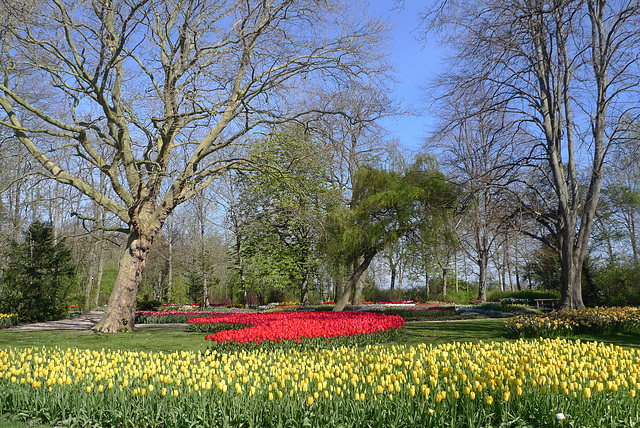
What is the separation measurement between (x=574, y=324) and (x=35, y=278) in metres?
19.8

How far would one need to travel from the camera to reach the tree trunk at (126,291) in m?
11.7

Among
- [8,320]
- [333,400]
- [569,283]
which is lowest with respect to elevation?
[8,320]

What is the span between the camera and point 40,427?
12.3 feet

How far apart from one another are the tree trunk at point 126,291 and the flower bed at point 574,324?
9.64 m

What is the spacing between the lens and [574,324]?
9891 mm

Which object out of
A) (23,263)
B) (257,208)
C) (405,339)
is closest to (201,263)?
(257,208)

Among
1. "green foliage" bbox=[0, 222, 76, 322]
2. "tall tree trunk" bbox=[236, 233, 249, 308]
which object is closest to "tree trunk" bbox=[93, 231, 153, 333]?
"green foliage" bbox=[0, 222, 76, 322]

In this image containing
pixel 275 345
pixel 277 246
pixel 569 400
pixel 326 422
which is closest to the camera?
pixel 326 422

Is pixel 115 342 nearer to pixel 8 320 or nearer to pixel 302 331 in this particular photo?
pixel 302 331

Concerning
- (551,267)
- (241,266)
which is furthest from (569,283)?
(241,266)

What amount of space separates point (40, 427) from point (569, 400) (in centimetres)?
456

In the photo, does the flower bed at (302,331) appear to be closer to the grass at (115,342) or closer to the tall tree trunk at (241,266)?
the grass at (115,342)

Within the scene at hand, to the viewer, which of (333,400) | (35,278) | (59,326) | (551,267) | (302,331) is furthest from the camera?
(551,267)

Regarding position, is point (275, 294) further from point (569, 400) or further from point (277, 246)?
point (569, 400)
